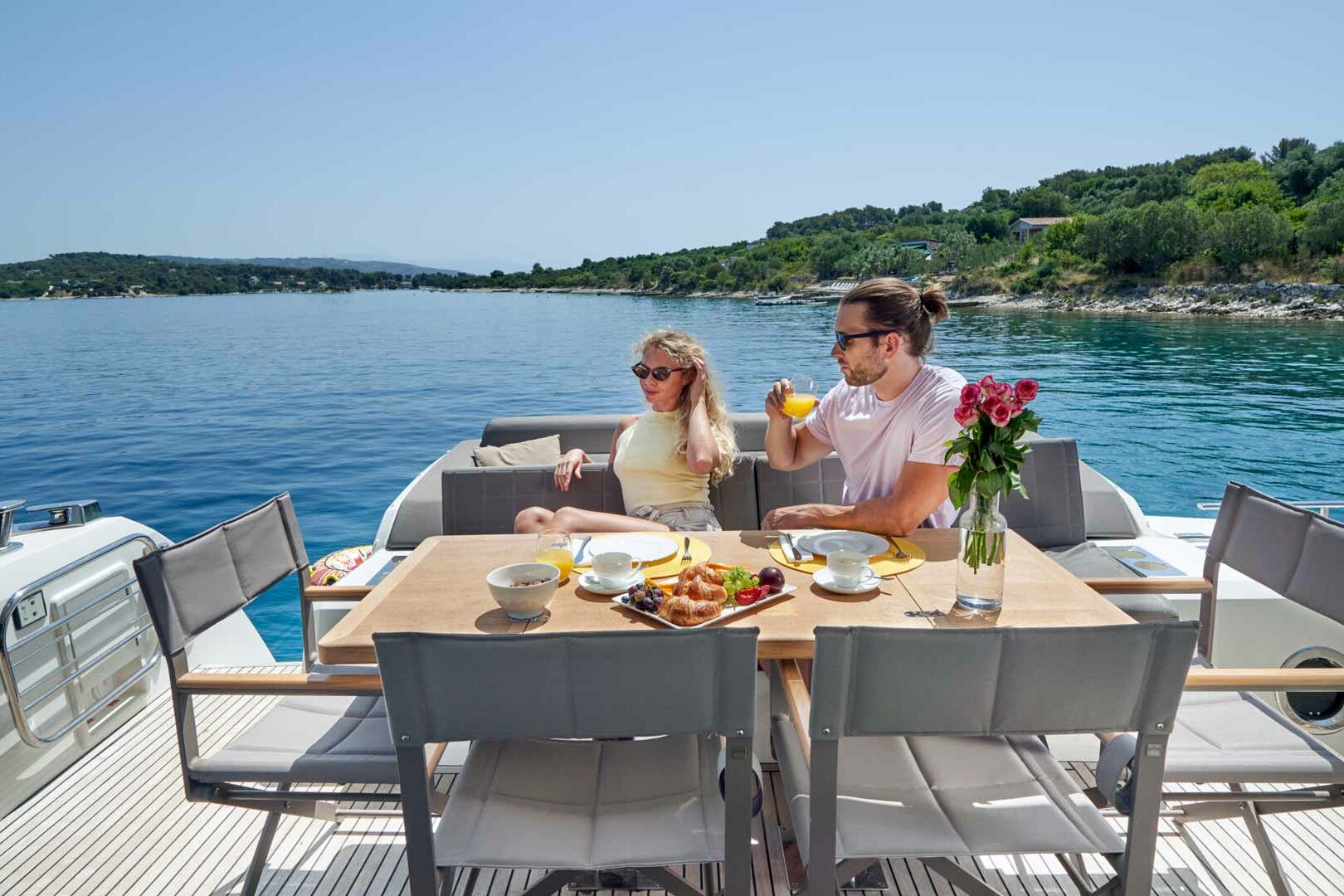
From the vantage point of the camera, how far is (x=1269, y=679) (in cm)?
118

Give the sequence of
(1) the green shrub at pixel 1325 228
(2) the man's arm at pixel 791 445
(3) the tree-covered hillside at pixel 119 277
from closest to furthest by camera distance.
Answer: (2) the man's arm at pixel 791 445 < (1) the green shrub at pixel 1325 228 < (3) the tree-covered hillside at pixel 119 277

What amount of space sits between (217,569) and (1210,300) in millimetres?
37228

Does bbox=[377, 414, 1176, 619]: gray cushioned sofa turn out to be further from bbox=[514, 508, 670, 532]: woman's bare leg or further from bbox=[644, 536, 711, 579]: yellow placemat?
bbox=[644, 536, 711, 579]: yellow placemat

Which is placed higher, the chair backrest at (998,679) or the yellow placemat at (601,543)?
the chair backrest at (998,679)

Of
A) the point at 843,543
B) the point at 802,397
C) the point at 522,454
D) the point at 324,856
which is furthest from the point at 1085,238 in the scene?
the point at 324,856

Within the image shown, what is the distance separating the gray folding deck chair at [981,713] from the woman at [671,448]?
4.37ft

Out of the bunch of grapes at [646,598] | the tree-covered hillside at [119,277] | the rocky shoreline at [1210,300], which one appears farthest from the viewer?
the tree-covered hillside at [119,277]

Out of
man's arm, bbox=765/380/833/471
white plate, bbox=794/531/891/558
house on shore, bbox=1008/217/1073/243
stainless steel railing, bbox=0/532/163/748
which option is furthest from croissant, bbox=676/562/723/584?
house on shore, bbox=1008/217/1073/243

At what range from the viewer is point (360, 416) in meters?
12.6

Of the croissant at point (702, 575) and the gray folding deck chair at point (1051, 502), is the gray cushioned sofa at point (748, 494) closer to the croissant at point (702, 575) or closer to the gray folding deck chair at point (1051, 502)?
the gray folding deck chair at point (1051, 502)

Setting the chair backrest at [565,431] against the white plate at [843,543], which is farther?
the chair backrest at [565,431]

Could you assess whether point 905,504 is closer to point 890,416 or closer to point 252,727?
point 890,416

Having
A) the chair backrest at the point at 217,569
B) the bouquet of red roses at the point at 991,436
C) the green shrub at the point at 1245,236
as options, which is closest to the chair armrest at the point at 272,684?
the chair backrest at the point at 217,569

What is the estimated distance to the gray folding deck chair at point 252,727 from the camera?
1.27m
